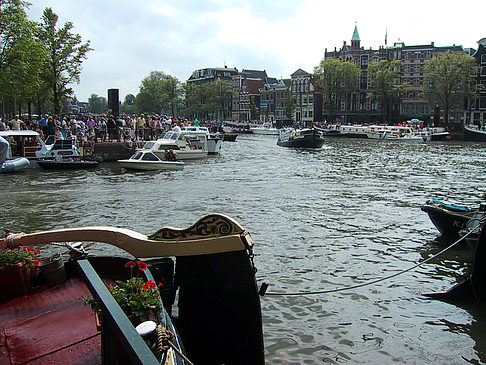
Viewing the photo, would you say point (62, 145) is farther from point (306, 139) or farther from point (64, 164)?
point (306, 139)

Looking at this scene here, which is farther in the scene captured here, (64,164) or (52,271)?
(64,164)

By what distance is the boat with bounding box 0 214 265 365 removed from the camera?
4.05 metres

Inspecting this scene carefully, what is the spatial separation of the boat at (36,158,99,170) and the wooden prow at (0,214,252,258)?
2146cm

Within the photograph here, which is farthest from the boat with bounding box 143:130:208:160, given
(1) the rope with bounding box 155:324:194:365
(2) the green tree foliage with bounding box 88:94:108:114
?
(2) the green tree foliage with bounding box 88:94:108:114

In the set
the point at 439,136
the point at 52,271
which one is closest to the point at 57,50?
the point at 52,271

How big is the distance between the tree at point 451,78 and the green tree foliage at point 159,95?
191ft

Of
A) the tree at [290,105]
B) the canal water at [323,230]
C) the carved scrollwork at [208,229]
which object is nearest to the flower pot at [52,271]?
the carved scrollwork at [208,229]

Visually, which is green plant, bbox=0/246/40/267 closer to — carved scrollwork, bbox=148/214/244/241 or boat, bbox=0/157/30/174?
carved scrollwork, bbox=148/214/244/241

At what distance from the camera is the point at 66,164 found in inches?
989

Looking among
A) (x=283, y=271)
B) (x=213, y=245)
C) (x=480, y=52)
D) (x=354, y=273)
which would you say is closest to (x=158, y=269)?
(x=213, y=245)

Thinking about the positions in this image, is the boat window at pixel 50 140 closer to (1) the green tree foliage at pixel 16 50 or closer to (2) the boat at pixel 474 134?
(1) the green tree foliage at pixel 16 50

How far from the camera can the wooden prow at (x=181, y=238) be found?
466 cm

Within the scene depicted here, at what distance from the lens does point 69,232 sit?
4.87 m

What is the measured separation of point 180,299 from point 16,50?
29.9 m
